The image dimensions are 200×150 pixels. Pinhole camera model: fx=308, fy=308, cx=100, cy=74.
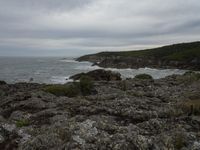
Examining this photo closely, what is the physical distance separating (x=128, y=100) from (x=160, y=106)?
1922mm

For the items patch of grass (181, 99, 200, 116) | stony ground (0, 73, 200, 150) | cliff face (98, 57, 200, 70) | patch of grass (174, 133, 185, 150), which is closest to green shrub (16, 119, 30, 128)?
stony ground (0, 73, 200, 150)

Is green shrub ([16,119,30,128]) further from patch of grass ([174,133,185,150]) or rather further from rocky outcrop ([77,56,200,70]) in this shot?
rocky outcrop ([77,56,200,70])

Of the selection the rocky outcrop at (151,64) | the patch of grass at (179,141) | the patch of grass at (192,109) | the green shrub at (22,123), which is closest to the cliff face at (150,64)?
the rocky outcrop at (151,64)

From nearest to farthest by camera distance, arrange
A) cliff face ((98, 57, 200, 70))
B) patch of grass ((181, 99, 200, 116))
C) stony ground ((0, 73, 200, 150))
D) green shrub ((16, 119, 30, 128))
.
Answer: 1. stony ground ((0, 73, 200, 150))
2. green shrub ((16, 119, 30, 128))
3. patch of grass ((181, 99, 200, 116))
4. cliff face ((98, 57, 200, 70))

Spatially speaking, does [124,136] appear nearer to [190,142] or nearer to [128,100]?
[190,142]

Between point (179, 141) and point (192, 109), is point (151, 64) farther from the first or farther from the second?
point (179, 141)

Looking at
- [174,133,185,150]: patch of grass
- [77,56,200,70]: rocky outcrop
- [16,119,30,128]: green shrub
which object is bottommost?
[77,56,200,70]: rocky outcrop

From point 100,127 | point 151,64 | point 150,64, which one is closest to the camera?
point 100,127

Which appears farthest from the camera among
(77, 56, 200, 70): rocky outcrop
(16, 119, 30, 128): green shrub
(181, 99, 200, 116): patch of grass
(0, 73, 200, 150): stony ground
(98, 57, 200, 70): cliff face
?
(98, 57, 200, 70): cliff face

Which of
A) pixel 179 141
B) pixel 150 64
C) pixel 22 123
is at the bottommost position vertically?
pixel 150 64

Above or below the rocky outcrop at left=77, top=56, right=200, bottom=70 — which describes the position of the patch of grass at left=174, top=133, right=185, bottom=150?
above

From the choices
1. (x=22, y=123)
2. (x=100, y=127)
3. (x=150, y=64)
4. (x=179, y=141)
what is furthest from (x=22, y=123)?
(x=150, y=64)

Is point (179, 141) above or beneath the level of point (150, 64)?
above

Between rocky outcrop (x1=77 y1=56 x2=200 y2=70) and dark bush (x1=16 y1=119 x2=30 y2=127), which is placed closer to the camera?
dark bush (x1=16 y1=119 x2=30 y2=127)
